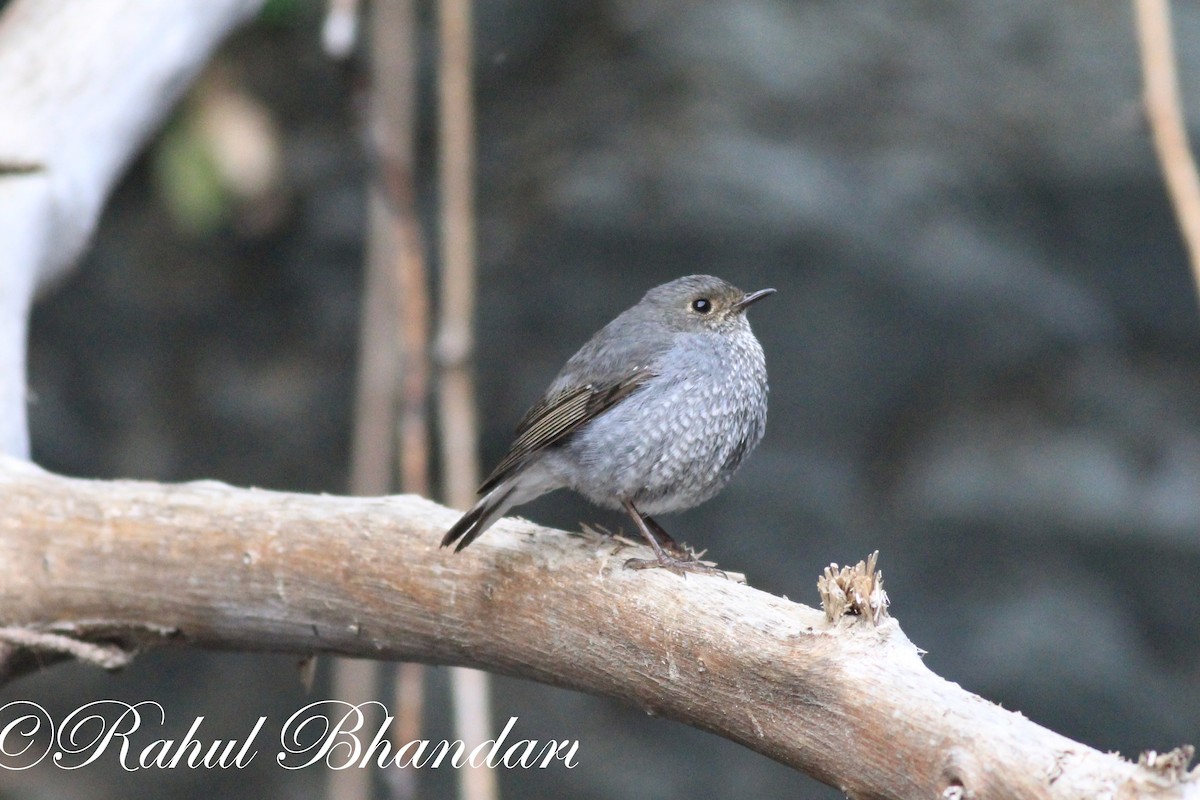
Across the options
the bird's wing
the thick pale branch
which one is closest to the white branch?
the thick pale branch

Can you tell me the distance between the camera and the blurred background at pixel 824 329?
5406mm

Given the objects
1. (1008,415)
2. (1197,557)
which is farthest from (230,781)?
(1197,557)

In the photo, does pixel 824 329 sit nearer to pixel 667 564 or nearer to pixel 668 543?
pixel 668 543

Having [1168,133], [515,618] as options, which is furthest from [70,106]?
[1168,133]

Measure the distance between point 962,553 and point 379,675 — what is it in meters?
2.69

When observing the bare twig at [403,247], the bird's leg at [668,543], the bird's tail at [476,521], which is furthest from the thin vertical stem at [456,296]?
the bird's leg at [668,543]

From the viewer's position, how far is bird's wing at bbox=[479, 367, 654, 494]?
10.9 ft

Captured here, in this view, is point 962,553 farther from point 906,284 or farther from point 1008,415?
point 906,284

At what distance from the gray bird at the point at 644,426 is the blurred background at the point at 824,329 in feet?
6.74

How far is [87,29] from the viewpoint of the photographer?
3938 mm

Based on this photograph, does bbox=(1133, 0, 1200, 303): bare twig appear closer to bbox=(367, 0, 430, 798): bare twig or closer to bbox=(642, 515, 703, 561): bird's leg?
bbox=(642, 515, 703, 561): bird's leg

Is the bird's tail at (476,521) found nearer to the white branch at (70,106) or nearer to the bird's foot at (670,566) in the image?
the bird's foot at (670,566)

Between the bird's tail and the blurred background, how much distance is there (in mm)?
2721

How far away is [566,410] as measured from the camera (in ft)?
11.1
